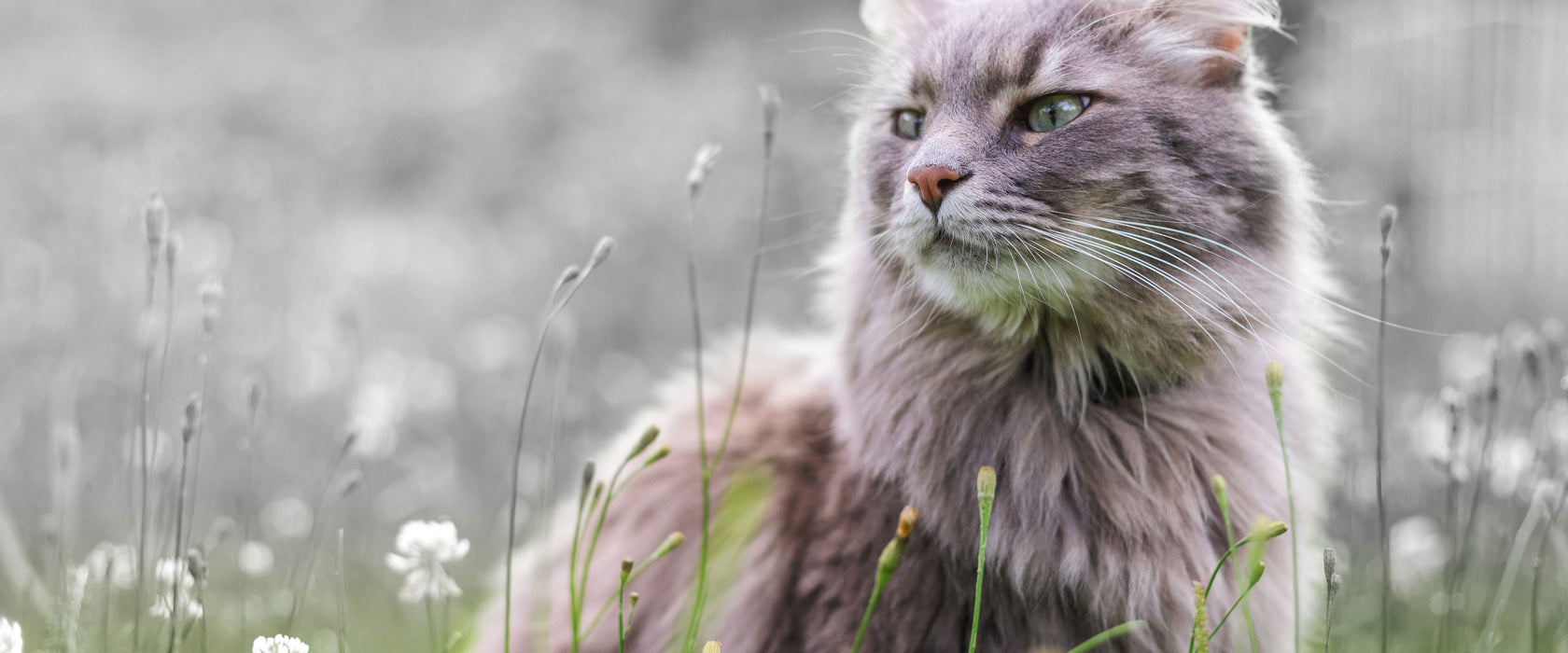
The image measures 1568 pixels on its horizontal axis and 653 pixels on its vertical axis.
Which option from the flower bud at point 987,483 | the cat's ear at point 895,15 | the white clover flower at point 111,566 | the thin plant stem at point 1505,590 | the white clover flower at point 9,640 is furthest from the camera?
the cat's ear at point 895,15

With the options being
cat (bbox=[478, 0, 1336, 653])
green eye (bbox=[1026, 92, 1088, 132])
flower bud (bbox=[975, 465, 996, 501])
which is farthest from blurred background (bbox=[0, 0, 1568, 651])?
flower bud (bbox=[975, 465, 996, 501])

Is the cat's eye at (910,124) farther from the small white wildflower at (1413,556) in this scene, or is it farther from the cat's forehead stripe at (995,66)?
the small white wildflower at (1413,556)

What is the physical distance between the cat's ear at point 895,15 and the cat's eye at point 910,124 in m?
0.24

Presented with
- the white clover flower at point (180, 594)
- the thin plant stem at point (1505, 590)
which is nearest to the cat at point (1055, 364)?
the thin plant stem at point (1505, 590)

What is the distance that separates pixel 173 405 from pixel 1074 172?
14.5 ft

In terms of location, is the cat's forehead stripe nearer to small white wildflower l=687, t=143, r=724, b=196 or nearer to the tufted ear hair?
the tufted ear hair

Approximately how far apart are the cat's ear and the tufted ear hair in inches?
17.7

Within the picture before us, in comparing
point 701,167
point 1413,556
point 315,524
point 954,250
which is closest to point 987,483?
point 701,167

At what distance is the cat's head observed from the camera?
1554 millimetres

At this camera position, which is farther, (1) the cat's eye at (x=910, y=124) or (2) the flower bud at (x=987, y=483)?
(1) the cat's eye at (x=910, y=124)

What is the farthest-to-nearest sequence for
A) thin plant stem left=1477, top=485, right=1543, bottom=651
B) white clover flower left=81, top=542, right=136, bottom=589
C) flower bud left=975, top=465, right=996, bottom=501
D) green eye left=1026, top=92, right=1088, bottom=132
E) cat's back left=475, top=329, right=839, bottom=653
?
1. cat's back left=475, top=329, right=839, bottom=653
2. green eye left=1026, top=92, right=1088, bottom=132
3. thin plant stem left=1477, top=485, right=1543, bottom=651
4. white clover flower left=81, top=542, right=136, bottom=589
5. flower bud left=975, top=465, right=996, bottom=501

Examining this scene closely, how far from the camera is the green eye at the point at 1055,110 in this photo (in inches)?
64.6

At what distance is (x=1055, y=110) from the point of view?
5.43ft

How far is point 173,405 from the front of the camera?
15.1 feet
